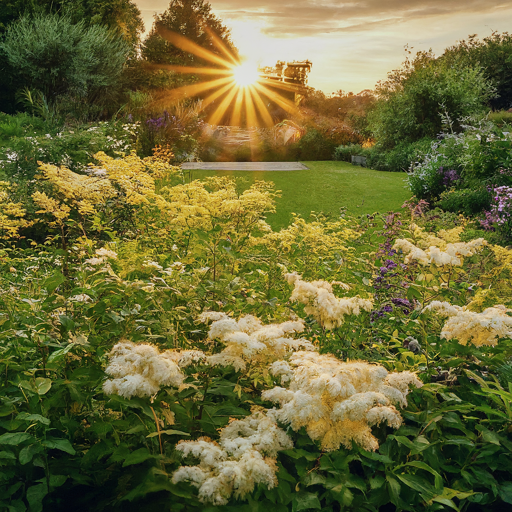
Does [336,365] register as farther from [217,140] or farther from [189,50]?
[189,50]

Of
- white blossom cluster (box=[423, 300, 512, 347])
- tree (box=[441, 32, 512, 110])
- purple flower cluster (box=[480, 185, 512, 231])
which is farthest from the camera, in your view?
tree (box=[441, 32, 512, 110])

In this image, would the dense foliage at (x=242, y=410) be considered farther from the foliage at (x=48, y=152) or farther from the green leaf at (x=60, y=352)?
the foliage at (x=48, y=152)

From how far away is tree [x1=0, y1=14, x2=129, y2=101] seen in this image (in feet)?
56.5

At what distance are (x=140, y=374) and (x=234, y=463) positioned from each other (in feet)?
1.38

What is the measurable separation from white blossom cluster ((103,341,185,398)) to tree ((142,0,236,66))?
1272 inches

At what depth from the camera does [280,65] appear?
31.0 meters

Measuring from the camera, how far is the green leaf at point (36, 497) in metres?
1.52

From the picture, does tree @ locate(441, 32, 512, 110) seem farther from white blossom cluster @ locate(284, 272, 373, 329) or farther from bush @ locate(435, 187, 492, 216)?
white blossom cluster @ locate(284, 272, 373, 329)

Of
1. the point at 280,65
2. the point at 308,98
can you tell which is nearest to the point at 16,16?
the point at 280,65

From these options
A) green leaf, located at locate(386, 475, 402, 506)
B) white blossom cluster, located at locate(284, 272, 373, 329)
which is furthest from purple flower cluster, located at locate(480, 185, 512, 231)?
green leaf, located at locate(386, 475, 402, 506)

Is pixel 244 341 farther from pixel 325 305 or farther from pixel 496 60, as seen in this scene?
pixel 496 60

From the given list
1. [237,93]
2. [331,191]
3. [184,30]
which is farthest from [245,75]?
[331,191]

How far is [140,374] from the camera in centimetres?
147

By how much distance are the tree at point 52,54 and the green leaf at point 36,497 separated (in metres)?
19.2
